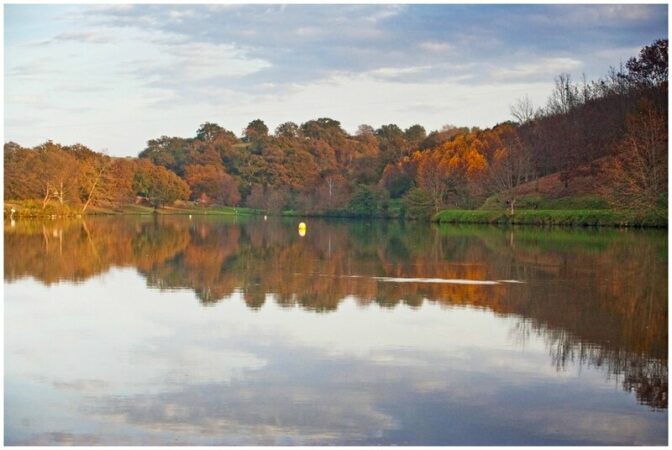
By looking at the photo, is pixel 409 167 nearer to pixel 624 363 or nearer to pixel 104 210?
pixel 104 210

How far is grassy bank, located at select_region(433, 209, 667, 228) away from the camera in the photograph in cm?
4940

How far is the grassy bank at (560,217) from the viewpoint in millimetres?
49403

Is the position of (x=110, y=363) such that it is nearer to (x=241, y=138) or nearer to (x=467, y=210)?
(x=467, y=210)

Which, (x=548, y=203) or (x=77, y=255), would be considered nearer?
(x=77, y=255)

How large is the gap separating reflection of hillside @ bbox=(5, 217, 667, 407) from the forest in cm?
2010

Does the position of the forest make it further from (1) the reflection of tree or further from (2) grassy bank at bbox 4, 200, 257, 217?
(1) the reflection of tree

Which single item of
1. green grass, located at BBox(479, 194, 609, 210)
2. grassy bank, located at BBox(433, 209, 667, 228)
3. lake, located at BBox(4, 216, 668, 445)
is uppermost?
green grass, located at BBox(479, 194, 609, 210)

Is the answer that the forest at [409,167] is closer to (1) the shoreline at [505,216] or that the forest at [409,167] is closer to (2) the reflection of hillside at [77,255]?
(1) the shoreline at [505,216]

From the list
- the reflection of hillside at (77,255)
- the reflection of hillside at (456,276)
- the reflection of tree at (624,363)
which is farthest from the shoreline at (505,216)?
the reflection of tree at (624,363)

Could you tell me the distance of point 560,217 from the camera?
190 ft

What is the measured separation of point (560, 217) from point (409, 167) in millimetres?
32706

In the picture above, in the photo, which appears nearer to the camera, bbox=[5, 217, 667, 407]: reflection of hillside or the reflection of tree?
the reflection of tree

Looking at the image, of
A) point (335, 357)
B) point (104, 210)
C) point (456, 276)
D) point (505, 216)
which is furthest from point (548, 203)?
point (335, 357)

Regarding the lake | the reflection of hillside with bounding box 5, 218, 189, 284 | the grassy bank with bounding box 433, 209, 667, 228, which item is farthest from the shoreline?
the lake
